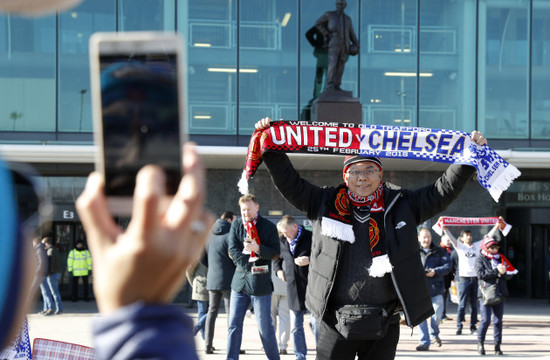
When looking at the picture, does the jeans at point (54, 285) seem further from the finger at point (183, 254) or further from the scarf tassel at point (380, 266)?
the finger at point (183, 254)

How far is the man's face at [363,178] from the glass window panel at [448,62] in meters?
14.9

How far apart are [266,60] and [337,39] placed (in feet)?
7.14

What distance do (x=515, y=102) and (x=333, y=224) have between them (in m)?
16.5

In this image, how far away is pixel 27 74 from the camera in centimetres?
1838

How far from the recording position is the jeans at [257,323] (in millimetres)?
8117

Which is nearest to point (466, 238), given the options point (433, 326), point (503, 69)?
point (433, 326)

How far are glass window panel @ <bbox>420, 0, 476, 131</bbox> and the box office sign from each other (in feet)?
9.02

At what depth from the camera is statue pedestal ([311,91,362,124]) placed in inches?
699

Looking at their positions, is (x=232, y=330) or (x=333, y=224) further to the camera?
(x=232, y=330)

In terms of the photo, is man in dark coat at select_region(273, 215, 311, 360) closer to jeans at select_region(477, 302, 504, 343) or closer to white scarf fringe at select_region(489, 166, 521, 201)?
jeans at select_region(477, 302, 504, 343)

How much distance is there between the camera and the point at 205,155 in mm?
17500

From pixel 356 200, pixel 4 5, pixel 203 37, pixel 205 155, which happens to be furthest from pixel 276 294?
pixel 203 37

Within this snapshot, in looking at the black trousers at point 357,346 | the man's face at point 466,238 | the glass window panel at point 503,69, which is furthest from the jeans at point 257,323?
the glass window panel at point 503,69

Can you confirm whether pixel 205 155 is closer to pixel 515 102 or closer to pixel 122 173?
pixel 515 102
